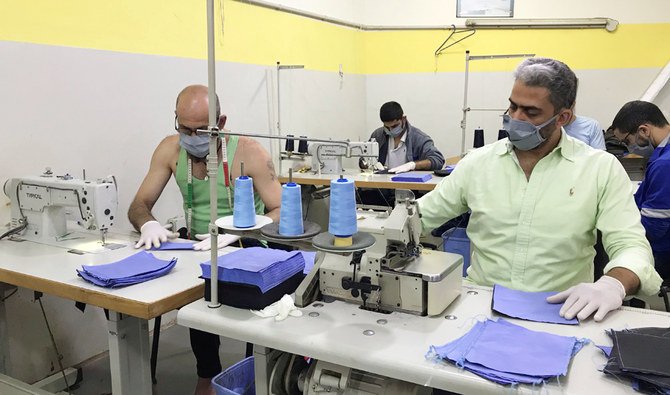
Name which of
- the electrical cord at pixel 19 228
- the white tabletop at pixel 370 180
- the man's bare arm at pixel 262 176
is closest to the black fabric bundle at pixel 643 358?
the man's bare arm at pixel 262 176

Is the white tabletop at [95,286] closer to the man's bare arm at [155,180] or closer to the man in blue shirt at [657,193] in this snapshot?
the man's bare arm at [155,180]

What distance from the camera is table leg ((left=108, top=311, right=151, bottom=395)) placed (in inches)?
66.6

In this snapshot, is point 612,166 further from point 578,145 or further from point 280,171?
Result: point 280,171

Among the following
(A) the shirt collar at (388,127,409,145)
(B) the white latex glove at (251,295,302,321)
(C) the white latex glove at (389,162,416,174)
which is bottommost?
(B) the white latex glove at (251,295,302,321)

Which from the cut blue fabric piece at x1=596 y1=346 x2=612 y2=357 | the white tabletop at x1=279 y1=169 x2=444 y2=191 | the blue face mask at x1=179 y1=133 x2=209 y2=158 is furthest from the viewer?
the white tabletop at x1=279 y1=169 x2=444 y2=191

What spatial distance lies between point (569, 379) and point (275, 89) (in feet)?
12.3

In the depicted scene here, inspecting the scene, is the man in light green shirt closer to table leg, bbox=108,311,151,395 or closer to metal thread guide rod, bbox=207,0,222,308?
metal thread guide rod, bbox=207,0,222,308

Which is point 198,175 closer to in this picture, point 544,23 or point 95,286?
point 95,286

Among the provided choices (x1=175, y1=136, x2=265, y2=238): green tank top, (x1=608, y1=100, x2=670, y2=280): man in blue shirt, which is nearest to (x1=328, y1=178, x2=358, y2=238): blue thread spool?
(x1=175, y1=136, x2=265, y2=238): green tank top

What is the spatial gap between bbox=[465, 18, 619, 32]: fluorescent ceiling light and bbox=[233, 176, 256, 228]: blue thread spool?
5150mm

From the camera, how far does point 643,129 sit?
3135 mm

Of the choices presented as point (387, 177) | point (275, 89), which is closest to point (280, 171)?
point (275, 89)

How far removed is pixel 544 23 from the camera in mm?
5809

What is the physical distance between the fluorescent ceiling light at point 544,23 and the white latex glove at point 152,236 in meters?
Answer: 4.77
